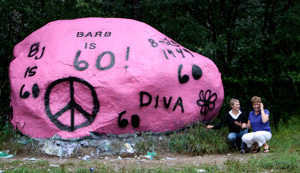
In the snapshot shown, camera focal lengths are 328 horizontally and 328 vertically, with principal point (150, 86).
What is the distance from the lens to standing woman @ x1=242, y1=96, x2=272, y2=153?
17.9 ft

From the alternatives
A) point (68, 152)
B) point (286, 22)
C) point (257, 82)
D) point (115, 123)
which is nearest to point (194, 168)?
point (115, 123)

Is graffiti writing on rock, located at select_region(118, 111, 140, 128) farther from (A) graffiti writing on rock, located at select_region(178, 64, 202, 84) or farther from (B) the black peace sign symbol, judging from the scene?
(A) graffiti writing on rock, located at select_region(178, 64, 202, 84)

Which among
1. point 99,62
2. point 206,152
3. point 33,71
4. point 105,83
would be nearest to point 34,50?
point 33,71

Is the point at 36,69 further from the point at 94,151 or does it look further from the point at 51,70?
the point at 94,151

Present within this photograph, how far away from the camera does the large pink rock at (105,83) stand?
5555 mm

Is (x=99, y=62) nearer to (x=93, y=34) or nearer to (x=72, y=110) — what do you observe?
(x=93, y=34)

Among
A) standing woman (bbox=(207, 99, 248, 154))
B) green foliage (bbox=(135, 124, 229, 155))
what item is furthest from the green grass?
standing woman (bbox=(207, 99, 248, 154))

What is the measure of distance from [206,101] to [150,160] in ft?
5.89

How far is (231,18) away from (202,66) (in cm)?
348

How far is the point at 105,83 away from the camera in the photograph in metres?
5.54

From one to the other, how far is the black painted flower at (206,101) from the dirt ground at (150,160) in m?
0.98

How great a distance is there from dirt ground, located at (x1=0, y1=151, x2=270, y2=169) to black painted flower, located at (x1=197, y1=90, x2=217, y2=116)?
98 centimetres

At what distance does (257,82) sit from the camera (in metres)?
8.74

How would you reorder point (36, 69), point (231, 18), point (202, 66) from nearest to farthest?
point (36, 69) → point (202, 66) → point (231, 18)
